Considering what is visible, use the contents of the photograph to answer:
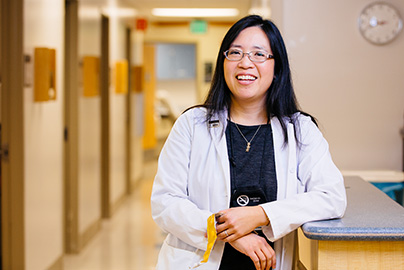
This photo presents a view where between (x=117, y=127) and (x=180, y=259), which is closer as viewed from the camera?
(x=180, y=259)

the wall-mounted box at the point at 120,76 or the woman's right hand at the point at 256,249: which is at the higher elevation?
the wall-mounted box at the point at 120,76

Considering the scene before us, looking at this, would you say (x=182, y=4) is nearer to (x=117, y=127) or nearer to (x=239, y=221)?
(x=117, y=127)

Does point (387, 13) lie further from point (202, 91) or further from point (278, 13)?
point (202, 91)

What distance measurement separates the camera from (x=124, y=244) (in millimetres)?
5500

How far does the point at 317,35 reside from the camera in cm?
→ 376

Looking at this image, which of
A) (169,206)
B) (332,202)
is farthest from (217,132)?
(332,202)

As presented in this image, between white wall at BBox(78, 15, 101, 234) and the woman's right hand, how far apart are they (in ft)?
11.7

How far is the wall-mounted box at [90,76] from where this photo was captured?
530 centimetres

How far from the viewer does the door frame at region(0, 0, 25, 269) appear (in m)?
3.59

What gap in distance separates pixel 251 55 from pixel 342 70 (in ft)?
6.73

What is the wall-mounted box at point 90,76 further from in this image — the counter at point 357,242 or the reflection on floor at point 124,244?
the counter at point 357,242

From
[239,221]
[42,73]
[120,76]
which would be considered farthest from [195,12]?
[239,221]

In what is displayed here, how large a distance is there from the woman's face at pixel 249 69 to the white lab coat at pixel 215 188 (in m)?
0.12

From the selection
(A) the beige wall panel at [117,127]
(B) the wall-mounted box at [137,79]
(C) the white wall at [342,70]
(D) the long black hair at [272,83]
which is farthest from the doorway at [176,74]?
(D) the long black hair at [272,83]
